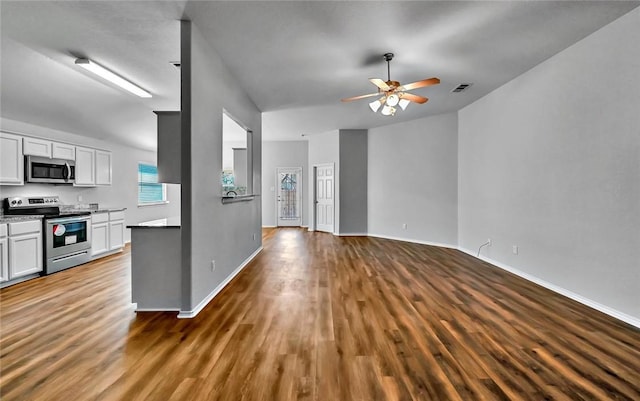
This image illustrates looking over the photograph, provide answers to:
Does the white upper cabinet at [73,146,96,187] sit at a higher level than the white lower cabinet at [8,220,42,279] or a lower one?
higher

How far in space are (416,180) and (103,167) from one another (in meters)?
6.74

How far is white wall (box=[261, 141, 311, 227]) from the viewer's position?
9.66 metres

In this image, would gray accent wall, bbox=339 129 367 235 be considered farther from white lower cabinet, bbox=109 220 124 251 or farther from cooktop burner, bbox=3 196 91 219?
cooktop burner, bbox=3 196 91 219

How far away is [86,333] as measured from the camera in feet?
8.02

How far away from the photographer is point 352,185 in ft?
25.8

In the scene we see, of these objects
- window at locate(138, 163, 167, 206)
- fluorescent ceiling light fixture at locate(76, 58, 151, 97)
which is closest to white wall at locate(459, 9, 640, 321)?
fluorescent ceiling light fixture at locate(76, 58, 151, 97)

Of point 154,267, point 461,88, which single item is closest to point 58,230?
point 154,267

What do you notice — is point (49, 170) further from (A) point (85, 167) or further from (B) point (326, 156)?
(B) point (326, 156)

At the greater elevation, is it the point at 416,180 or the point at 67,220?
the point at 416,180

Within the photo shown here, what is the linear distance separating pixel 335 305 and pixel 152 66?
12.5 feet

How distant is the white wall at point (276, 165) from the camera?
9.66 m

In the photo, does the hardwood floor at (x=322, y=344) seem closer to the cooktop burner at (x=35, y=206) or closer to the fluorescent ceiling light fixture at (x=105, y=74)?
the cooktop burner at (x=35, y=206)

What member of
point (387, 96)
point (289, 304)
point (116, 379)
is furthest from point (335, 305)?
point (387, 96)

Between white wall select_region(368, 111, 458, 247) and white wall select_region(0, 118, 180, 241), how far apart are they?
5.88 metres
